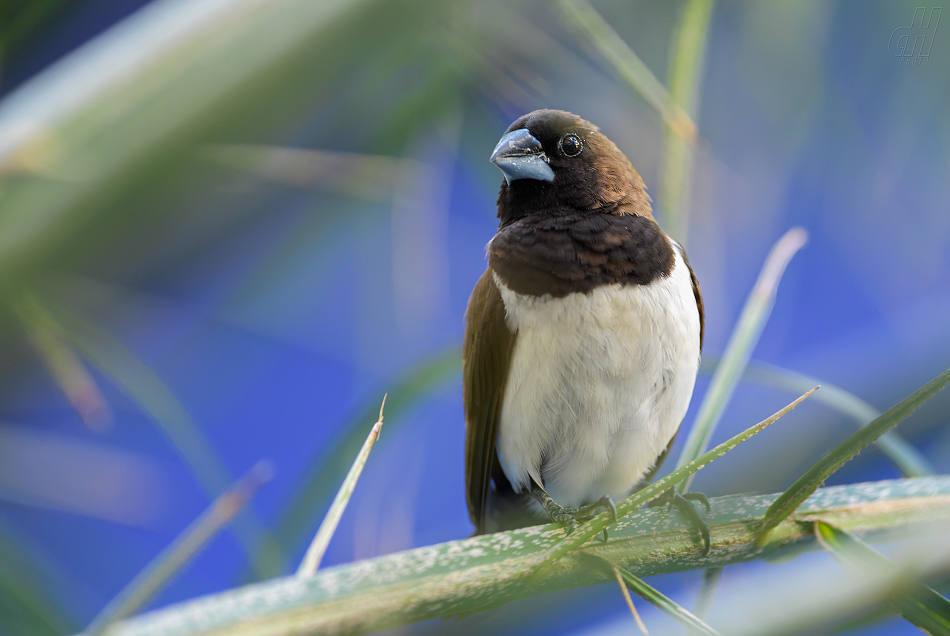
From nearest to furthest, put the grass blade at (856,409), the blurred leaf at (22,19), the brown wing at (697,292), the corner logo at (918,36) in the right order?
1. the blurred leaf at (22,19)
2. the grass blade at (856,409)
3. the corner logo at (918,36)
4. the brown wing at (697,292)

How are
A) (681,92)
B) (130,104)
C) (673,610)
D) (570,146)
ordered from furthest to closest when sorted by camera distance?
(570,146) → (681,92) → (673,610) → (130,104)

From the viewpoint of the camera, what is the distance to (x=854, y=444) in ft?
1.07

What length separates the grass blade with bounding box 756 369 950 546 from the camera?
308 millimetres

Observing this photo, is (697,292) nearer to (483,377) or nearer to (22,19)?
(483,377)

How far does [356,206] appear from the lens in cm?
95

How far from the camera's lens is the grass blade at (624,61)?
486 millimetres

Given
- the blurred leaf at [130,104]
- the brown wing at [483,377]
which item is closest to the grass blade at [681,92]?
the brown wing at [483,377]

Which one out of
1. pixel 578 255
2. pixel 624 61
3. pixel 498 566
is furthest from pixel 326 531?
pixel 578 255

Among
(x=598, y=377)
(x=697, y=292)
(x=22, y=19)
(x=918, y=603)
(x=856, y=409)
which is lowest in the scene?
(x=918, y=603)

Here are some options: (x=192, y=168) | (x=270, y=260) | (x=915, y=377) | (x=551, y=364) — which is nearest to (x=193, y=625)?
(x=192, y=168)

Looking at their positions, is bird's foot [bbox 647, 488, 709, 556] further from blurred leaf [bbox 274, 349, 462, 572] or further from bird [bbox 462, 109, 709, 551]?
blurred leaf [bbox 274, 349, 462, 572]

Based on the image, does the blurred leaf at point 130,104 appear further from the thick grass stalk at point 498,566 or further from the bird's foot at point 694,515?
the bird's foot at point 694,515

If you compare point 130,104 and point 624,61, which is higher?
point 624,61

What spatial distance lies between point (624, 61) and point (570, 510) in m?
0.50
